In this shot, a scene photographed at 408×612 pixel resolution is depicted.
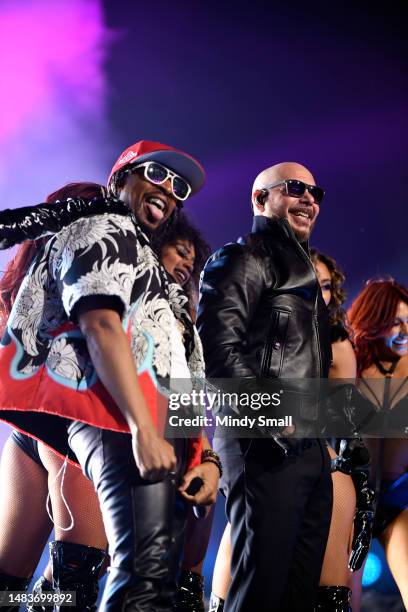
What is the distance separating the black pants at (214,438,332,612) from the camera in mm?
2170

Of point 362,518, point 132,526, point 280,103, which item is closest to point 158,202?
point 132,526

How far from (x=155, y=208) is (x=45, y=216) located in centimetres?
42

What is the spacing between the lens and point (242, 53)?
4.85 metres

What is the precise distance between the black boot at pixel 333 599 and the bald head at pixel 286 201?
1248mm

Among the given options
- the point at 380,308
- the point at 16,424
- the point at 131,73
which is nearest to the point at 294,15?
the point at 131,73

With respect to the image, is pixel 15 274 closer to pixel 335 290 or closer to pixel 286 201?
pixel 286 201

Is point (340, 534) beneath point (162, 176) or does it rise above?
beneath

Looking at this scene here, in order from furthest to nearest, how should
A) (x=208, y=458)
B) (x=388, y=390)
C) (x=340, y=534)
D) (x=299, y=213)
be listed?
1. (x=388, y=390)
2. (x=299, y=213)
3. (x=340, y=534)
4. (x=208, y=458)

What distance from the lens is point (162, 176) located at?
6.95 ft

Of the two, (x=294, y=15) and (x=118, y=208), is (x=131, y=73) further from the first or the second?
(x=118, y=208)

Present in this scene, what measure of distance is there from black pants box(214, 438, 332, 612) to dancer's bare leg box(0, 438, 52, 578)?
0.56 metres

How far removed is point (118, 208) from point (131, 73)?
A: 9.76 feet

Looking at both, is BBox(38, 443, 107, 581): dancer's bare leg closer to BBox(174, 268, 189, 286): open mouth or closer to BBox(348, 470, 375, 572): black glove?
BBox(348, 470, 375, 572): black glove

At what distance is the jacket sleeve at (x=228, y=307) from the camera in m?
2.34
